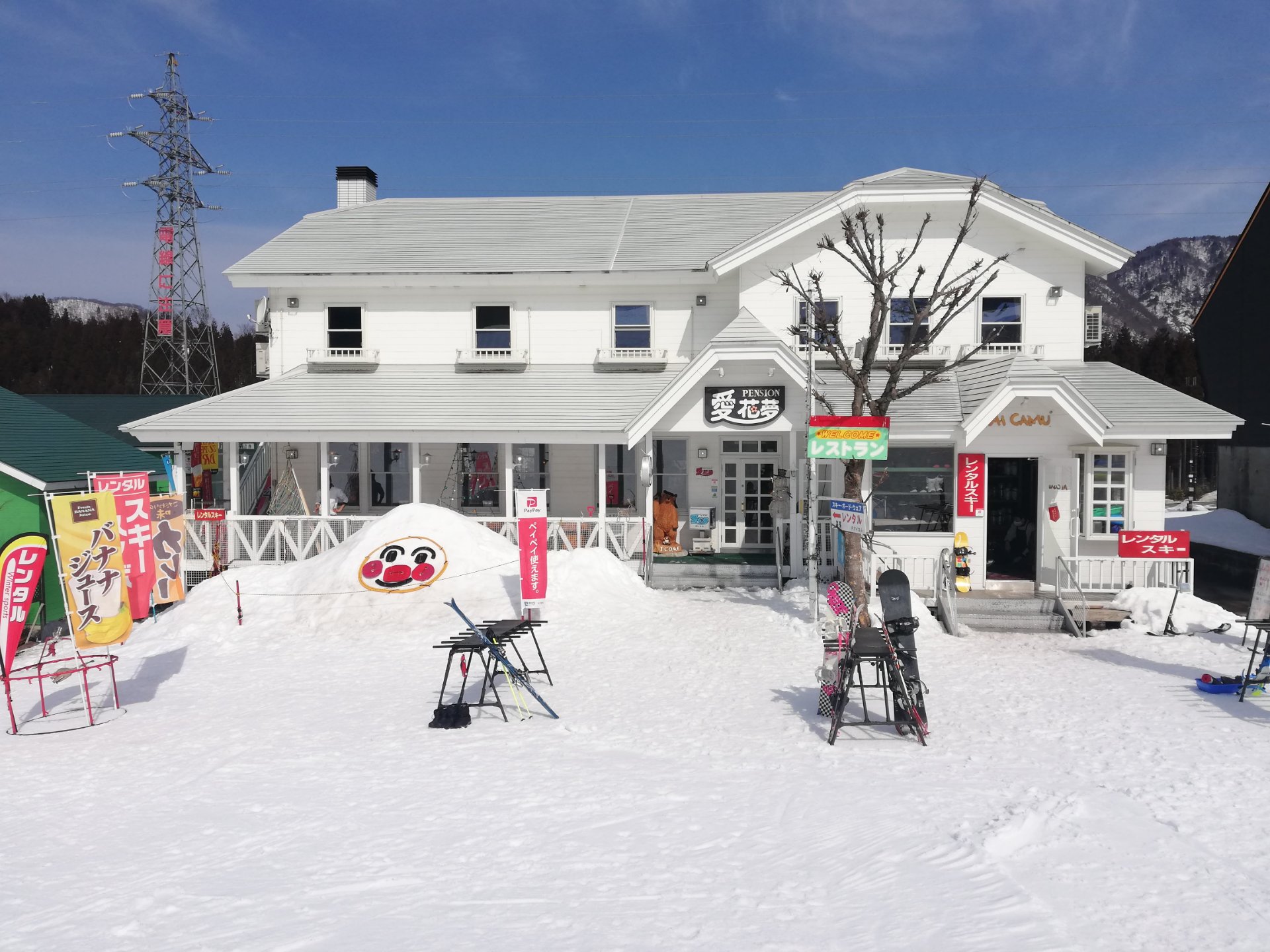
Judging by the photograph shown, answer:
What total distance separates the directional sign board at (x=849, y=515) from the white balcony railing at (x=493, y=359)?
932 centimetres

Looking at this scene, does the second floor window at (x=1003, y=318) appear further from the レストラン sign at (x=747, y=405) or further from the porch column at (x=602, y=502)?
the porch column at (x=602, y=502)

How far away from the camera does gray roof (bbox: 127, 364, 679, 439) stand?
16.8 metres

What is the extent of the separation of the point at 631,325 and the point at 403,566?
8.27 metres

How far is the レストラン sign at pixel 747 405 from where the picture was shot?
16266 millimetres

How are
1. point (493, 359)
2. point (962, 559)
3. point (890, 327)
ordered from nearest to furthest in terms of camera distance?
point (962, 559) → point (890, 327) → point (493, 359)

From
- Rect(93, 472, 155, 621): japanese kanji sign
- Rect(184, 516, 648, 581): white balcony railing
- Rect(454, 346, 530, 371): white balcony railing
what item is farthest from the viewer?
Rect(454, 346, 530, 371): white balcony railing

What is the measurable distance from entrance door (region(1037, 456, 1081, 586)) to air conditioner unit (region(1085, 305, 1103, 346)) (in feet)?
16.3

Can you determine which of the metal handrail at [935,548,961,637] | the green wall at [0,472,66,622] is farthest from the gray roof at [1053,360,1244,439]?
the green wall at [0,472,66,622]

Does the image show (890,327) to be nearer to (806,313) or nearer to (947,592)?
(806,313)

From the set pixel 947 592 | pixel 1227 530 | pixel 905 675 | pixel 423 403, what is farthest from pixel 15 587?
pixel 1227 530

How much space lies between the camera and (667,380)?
18703 millimetres

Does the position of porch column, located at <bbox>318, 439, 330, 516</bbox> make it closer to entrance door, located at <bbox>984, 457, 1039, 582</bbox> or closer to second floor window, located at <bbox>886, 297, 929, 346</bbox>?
second floor window, located at <bbox>886, 297, 929, 346</bbox>

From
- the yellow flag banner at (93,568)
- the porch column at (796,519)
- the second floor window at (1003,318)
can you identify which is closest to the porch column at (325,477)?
the yellow flag banner at (93,568)

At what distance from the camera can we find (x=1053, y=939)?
476 centimetres
